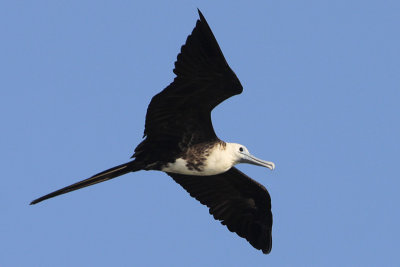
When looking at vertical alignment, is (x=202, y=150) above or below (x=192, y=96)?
below

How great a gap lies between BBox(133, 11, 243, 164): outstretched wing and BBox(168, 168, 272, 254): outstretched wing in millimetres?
823

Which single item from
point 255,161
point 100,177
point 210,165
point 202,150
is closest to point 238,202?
point 255,161

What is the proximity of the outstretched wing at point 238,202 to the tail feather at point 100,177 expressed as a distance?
0.86m

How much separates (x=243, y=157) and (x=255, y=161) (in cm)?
12

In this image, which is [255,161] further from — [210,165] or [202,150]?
[202,150]

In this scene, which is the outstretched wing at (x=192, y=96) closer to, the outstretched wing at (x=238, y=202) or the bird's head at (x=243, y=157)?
the bird's head at (x=243, y=157)

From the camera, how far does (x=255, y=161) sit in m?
6.93

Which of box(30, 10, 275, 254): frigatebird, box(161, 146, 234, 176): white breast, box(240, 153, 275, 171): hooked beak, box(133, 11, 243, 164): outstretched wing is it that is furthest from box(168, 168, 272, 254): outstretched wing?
box(133, 11, 243, 164): outstretched wing

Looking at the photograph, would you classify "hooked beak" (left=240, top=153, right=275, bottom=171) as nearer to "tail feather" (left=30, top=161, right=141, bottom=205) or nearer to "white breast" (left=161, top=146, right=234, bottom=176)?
"white breast" (left=161, top=146, right=234, bottom=176)

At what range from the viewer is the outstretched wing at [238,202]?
288 inches

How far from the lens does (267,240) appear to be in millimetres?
7422

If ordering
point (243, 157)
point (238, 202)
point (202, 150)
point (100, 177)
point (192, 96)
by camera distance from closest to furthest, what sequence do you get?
point (192, 96)
point (100, 177)
point (202, 150)
point (243, 157)
point (238, 202)

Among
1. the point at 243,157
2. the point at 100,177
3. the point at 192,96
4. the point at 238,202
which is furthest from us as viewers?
the point at 238,202

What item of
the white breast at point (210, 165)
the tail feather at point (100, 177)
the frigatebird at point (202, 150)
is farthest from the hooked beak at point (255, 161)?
the tail feather at point (100, 177)
